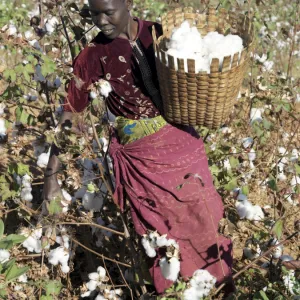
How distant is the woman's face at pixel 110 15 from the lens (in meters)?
1.79

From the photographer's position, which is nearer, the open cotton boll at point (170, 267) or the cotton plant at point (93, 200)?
the open cotton boll at point (170, 267)

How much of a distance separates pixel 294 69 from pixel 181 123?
10.7ft

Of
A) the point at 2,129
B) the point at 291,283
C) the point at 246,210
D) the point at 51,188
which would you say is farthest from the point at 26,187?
the point at 291,283

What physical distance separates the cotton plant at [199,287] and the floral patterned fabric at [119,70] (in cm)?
66

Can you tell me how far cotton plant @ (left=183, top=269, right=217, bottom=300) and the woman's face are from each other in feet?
2.85

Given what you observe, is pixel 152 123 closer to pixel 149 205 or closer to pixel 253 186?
pixel 149 205

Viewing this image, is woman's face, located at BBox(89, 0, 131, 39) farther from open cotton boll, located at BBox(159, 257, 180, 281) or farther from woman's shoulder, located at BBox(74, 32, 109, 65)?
open cotton boll, located at BBox(159, 257, 180, 281)

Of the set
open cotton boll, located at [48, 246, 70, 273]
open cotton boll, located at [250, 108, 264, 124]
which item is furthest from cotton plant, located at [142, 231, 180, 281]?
open cotton boll, located at [250, 108, 264, 124]

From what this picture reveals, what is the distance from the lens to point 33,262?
2.64 metres

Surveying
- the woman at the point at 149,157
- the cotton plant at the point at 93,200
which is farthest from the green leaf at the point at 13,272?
the cotton plant at the point at 93,200

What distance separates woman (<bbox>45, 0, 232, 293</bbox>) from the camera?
192 cm

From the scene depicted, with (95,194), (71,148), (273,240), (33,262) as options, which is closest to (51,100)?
(95,194)

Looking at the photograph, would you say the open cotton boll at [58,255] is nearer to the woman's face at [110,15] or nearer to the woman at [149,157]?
the woman at [149,157]

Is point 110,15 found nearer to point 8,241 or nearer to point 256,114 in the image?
point 8,241
